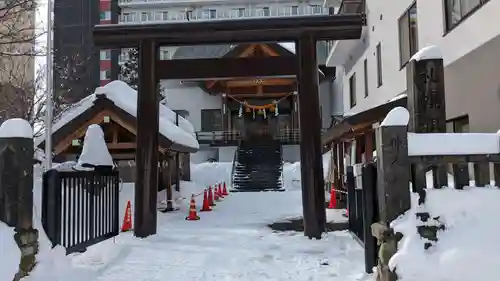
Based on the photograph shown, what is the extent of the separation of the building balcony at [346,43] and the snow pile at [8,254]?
16.4m

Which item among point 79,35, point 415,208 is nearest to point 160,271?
point 415,208

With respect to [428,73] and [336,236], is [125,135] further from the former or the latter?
[428,73]

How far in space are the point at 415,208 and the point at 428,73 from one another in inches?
71.4

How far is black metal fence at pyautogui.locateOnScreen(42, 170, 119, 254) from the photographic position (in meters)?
6.82

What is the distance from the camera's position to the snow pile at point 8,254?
17.2 feet

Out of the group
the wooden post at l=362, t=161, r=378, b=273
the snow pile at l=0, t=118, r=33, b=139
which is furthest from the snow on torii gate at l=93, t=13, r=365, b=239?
the snow pile at l=0, t=118, r=33, b=139

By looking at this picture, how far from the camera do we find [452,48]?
11492mm

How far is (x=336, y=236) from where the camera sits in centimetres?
1012

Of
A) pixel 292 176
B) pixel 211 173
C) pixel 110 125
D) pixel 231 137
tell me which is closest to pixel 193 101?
pixel 231 137

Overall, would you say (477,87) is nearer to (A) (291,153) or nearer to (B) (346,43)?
(B) (346,43)

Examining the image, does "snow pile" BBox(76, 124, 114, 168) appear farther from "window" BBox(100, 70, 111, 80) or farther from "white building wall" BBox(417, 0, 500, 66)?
"window" BBox(100, 70, 111, 80)

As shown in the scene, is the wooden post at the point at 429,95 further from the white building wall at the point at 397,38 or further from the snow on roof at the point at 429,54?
the white building wall at the point at 397,38

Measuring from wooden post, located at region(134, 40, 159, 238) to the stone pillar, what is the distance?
14.2ft

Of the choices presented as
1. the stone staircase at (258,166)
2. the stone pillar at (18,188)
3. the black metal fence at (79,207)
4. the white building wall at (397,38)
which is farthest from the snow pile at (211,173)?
the stone pillar at (18,188)
